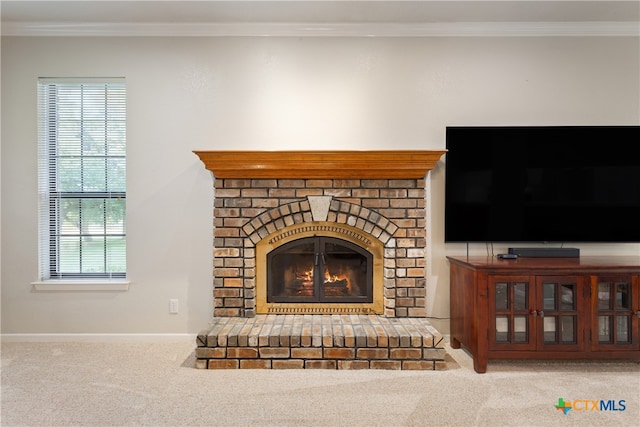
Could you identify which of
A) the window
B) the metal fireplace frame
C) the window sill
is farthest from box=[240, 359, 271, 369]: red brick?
the window

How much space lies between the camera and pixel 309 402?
6.85 feet

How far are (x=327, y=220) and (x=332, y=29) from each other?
145cm

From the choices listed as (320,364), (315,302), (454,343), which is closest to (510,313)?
(454,343)

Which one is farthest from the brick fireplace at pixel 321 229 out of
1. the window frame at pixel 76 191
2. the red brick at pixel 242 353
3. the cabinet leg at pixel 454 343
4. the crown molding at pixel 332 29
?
the crown molding at pixel 332 29

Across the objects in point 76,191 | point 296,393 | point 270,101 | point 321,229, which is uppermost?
point 270,101

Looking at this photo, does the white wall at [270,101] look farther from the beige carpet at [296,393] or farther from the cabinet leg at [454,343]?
the beige carpet at [296,393]

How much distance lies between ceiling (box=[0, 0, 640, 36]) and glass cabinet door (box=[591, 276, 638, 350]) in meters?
1.90

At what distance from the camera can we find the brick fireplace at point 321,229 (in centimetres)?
275

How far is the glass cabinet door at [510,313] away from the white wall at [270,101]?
56cm

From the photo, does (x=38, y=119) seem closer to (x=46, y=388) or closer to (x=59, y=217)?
(x=59, y=217)

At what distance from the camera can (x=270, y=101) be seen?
3000 mm

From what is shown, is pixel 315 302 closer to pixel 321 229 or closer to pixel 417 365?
pixel 321 229

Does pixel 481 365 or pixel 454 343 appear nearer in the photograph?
pixel 481 365

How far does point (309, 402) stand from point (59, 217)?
246 centimetres
